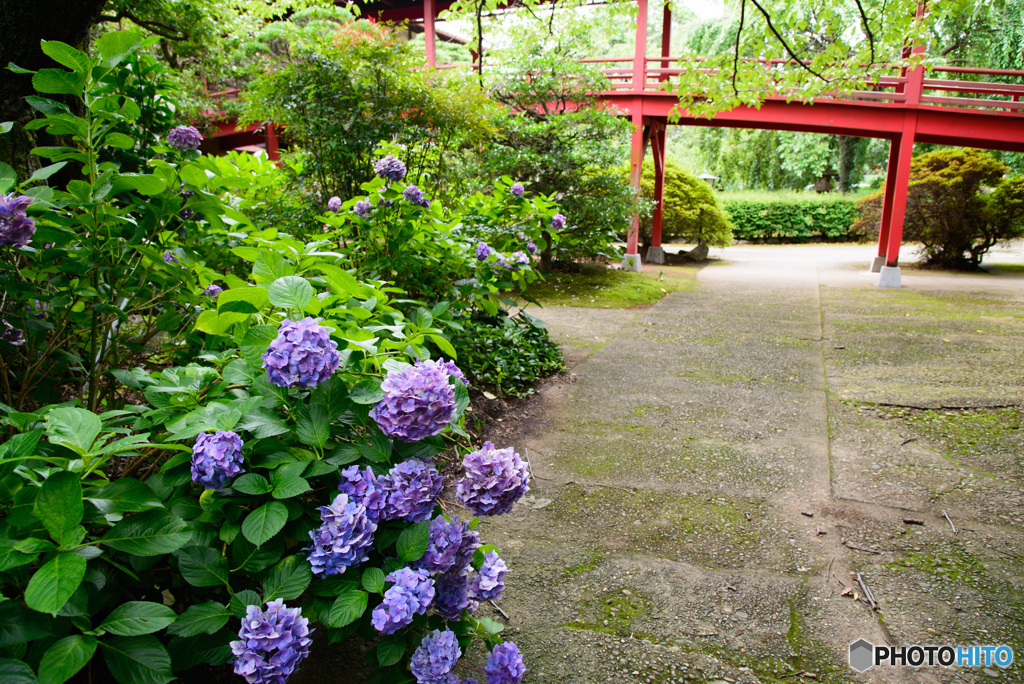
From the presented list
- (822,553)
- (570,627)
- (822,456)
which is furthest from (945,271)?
(570,627)

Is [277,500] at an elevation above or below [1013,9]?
below

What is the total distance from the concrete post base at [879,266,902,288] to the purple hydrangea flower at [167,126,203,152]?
32.1ft

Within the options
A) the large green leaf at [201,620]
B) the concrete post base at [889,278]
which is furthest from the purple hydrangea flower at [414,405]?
the concrete post base at [889,278]

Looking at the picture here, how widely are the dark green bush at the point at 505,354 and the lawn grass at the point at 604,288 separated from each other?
286cm

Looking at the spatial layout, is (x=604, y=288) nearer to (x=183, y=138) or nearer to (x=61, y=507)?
(x=183, y=138)

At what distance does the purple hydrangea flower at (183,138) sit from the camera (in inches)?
89.0

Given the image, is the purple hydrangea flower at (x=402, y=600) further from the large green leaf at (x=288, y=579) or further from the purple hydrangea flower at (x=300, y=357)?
the purple hydrangea flower at (x=300, y=357)

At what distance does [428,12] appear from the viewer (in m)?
12.4

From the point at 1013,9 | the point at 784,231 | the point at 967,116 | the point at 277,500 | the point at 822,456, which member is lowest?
the point at 784,231

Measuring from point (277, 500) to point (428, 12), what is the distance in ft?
43.9

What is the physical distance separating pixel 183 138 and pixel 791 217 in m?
21.0

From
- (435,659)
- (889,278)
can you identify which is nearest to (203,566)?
(435,659)

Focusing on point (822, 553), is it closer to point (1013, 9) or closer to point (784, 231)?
point (1013, 9)

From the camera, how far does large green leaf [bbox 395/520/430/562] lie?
996 millimetres
